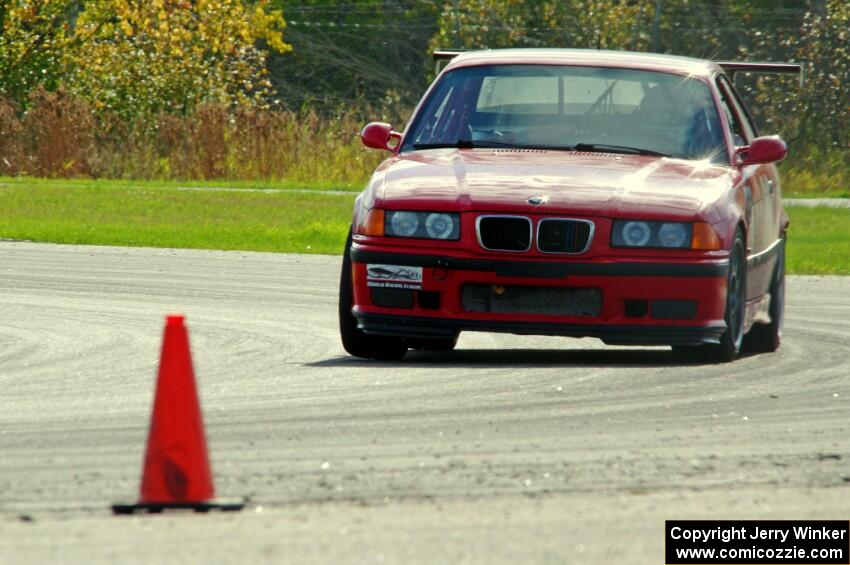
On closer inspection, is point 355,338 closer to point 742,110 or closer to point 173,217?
point 742,110

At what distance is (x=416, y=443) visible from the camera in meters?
7.17

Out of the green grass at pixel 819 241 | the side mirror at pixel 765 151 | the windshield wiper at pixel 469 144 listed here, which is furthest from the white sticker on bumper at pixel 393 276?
the green grass at pixel 819 241

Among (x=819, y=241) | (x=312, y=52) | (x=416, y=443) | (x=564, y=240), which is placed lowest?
(x=312, y=52)

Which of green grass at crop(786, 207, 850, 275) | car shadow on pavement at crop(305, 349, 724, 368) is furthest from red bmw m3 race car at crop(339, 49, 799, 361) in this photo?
green grass at crop(786, 207, 850, 275)

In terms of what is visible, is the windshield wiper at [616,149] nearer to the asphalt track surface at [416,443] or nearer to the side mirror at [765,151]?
the side mirror at [765,151]

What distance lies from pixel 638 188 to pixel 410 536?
4.35 metres

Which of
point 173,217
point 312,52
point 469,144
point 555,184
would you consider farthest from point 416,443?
point 312,52

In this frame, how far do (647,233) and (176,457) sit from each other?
4011 mm

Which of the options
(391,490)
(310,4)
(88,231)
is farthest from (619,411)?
(310,4)

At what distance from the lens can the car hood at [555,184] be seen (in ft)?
30.7

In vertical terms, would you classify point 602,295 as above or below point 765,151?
below

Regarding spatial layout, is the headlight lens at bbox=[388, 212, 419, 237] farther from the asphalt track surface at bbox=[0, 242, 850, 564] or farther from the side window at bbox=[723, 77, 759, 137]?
the side window at bbox=[723, 77, 759, 137]

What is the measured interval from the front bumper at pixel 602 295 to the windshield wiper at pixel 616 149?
1124mm

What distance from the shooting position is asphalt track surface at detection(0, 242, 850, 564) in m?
5.47
